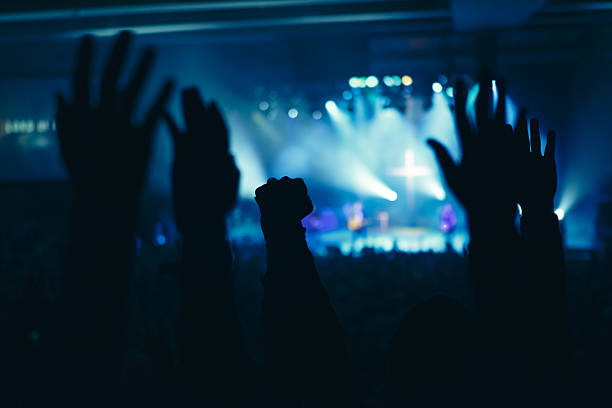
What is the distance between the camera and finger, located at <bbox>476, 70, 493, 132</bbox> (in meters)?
2.22

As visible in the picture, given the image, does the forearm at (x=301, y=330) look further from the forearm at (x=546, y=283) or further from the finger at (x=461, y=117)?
the finger at (x=461, y=117)

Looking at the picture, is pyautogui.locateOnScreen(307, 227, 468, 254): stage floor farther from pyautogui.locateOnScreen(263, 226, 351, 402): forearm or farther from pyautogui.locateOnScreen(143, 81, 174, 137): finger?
pyautogui.locateOnScreen(263, 226, 351, 402): forearm

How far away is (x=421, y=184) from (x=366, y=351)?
11802 millimetres

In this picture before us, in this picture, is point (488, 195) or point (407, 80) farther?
point (407, 80)

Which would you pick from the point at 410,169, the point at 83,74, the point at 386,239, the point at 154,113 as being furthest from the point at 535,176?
the point at 410,169

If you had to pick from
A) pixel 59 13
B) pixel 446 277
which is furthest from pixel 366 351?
pixel 59 13

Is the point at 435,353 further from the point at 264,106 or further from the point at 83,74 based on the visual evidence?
the point at 264,106

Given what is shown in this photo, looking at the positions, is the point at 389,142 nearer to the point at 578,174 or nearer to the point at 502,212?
the point at 578,174

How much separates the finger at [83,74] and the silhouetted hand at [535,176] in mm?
1904

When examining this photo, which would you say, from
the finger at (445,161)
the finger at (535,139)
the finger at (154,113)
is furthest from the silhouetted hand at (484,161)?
the finger at (154,113)

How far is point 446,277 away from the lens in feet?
13.9

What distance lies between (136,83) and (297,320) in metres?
1.20

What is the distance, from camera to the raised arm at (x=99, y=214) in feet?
6.10

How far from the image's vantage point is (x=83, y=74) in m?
1.89
